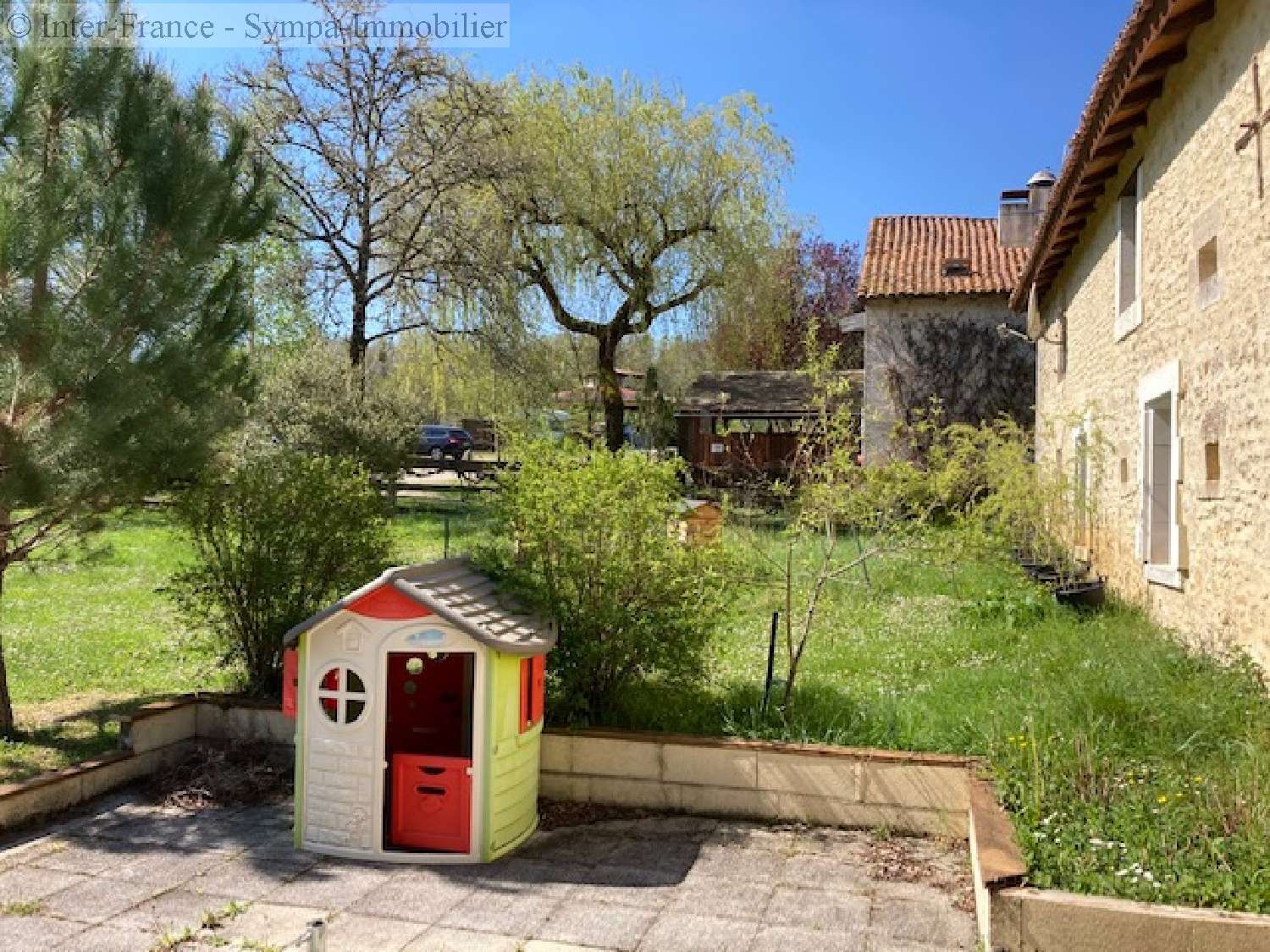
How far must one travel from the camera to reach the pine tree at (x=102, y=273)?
6.20 metres

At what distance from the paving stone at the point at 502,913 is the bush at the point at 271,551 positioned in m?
3.28

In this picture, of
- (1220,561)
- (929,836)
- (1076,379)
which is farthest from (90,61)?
(1076,379)

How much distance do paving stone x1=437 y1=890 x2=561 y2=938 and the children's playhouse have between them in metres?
0.57

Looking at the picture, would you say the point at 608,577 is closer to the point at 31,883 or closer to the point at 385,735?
the point at 385,735

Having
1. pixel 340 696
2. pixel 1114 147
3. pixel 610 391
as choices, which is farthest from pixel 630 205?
pixel 340 696

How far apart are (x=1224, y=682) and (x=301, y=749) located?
17.5 ft

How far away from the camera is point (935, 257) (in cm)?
2414

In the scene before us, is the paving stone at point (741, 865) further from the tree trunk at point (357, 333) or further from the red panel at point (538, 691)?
the tree trunk at point (357, 333)

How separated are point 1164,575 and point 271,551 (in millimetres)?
7038

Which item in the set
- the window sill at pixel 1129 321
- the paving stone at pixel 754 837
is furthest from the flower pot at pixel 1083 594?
the paving stone at pixel 754 837

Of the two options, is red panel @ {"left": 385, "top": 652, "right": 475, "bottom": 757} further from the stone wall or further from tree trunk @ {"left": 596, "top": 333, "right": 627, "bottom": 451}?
tree trunk @ {"left": 596, "top": 333, "right": 627, "bottom": 451}

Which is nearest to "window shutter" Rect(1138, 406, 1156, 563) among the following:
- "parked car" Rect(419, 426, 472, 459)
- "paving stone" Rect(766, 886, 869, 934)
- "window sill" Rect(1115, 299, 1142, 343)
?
"window sill" Rect(1115, 299, 1142, 343)

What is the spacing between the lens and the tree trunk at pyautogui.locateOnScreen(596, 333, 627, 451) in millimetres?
26469

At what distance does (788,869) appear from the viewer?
5379mm
